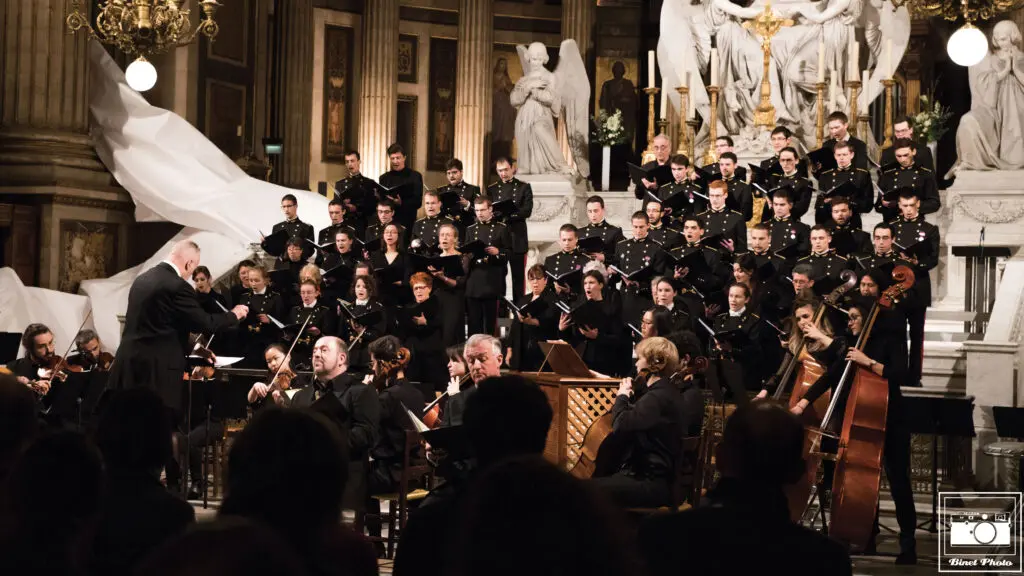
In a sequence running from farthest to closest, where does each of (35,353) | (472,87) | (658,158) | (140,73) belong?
(472,87), (658,158), (140,73), (35,353)

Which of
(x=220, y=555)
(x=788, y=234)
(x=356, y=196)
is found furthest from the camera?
(x=356, y=196)

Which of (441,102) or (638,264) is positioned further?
(441,102)

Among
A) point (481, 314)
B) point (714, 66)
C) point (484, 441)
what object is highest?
point (714, 66)

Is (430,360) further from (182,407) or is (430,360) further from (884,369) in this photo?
(884,369)

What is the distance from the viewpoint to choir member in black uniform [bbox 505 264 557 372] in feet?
33.0

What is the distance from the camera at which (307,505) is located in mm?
2070

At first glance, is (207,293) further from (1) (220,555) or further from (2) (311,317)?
(1) (220,555)

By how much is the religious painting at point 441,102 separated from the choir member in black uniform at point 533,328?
412 inches

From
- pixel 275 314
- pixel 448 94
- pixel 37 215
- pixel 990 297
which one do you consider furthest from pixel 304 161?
pixel 990 297

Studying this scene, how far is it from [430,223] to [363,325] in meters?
1.70

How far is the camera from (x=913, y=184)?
32.7 feet

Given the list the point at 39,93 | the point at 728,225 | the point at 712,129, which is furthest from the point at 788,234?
the point at 39,93

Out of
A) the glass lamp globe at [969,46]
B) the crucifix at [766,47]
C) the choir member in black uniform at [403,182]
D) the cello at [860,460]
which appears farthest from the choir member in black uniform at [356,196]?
the cello at [860,460]

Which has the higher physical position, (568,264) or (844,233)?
(844,233)
